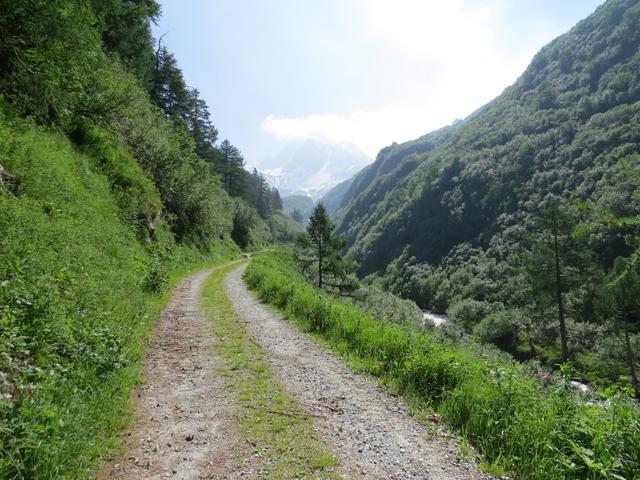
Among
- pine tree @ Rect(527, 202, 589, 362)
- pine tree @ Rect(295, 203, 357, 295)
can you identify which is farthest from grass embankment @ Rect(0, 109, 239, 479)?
pine tree @ Rect(527, 202, 589, 362)

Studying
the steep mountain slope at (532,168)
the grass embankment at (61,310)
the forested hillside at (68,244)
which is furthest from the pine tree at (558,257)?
the steep mountain slope at (532,168)

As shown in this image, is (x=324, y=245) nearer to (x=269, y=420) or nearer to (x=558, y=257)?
(x=558, y=257)

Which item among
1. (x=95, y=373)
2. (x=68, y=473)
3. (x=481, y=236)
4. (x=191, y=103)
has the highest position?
(x=191, y=103)

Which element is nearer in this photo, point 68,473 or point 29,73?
point 68,473

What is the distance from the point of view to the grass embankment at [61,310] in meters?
4.23

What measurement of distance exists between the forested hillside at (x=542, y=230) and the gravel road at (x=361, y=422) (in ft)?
15.6

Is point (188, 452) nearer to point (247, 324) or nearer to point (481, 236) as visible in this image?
point (247, 324)

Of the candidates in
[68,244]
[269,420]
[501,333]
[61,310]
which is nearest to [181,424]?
[269,420]

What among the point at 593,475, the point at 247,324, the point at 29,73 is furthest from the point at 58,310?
the point at 593,475

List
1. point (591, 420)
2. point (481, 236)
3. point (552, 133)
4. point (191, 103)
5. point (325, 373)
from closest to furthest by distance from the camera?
point (591, 420)
point (325, 373)
point (191, 103)
point (481, 236)
point (552, 133)

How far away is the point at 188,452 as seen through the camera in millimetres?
5184

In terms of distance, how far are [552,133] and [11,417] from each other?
192 metres

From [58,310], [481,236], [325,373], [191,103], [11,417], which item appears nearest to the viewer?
[11,417]

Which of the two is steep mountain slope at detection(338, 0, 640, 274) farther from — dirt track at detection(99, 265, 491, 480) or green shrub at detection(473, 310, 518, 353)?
dirt track at detection(99, 265, 491, 480)
